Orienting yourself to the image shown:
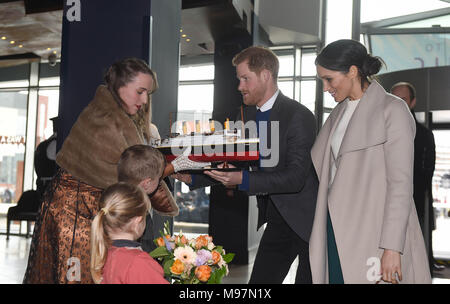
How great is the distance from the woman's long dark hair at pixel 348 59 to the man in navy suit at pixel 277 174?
360 mm

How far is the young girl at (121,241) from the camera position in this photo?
5.41ft

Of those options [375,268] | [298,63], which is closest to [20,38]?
[298,63]

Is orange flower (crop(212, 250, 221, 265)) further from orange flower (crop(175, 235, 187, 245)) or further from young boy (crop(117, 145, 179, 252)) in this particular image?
young boy (crop(117, 145, 179, 252))

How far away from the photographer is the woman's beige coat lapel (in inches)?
65.2

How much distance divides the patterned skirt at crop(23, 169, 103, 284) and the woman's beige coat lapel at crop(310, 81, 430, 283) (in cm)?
103

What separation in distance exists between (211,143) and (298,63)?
712cm

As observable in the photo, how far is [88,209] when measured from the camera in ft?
6.68

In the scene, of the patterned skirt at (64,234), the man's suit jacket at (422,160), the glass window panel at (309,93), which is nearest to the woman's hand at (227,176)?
the patterned skirt at (64,234)

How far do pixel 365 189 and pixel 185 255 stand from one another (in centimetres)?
73

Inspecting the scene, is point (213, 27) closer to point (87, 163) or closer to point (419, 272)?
point (87, 163)

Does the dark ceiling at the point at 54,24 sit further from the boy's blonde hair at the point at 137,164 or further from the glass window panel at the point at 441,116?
the boy's blonde hair at the point at 137,164

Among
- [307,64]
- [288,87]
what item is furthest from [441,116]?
[288,87]

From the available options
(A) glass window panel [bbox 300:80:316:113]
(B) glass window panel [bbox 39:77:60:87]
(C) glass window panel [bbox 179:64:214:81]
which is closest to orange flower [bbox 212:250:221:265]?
(A) glass window panel [bbox 300:80:316:113]
